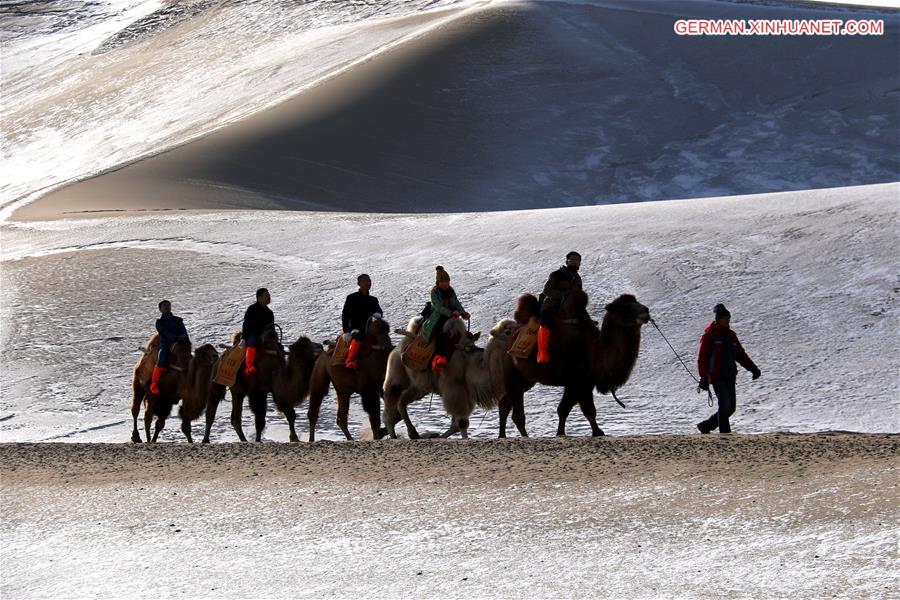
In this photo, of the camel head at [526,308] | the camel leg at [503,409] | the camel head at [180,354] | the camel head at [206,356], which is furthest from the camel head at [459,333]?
the camel head at [180,354]

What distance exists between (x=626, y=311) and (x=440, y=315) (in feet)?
7.01

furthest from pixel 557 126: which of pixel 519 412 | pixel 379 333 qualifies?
pixel 519 412

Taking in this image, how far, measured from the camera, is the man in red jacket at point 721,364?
15562mm

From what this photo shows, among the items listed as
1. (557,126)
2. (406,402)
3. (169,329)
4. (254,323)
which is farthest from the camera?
(557,126)

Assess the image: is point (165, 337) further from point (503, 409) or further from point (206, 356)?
point (503, 409)

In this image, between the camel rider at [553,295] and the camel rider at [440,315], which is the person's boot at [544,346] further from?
the camel rider at [440,315]

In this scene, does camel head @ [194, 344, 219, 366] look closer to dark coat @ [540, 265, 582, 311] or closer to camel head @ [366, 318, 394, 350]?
camel head @ [366, 318, 394, 350]

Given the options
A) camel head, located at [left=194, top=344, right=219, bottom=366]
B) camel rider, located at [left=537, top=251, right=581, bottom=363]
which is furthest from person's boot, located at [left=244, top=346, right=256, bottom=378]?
camel rider, located at [left=537, top=251, right=581, bottom=363]

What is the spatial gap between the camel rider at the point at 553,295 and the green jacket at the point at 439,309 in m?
0.97

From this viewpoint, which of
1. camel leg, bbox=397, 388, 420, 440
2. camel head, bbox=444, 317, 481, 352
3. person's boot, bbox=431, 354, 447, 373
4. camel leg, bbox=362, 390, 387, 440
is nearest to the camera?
person's boot, bbox=431, 354, 447, 373

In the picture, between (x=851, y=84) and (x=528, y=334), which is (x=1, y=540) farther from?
(x=851, y=84)

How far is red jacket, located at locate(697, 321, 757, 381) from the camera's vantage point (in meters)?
15.6

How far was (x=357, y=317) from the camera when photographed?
1673cm

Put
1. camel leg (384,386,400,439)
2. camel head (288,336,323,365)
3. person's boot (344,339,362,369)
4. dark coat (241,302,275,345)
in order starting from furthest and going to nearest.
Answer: camel head (288,336,323,365)
dark coat (241,302,275,345)
person's boot (344,339,362,369)
camel leg (384,386,400,439)
